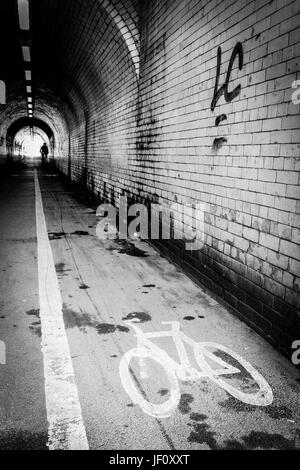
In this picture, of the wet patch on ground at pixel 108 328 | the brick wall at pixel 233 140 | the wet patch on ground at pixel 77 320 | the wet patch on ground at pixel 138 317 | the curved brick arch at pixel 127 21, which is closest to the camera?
the brick wall at pixel 233 140

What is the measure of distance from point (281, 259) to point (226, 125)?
1.79m

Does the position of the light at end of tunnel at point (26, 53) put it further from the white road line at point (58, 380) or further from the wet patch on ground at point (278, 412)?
the wet patch on ground at point (278, 412)

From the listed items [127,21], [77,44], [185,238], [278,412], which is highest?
[77,44]

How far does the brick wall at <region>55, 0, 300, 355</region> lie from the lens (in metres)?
3.17

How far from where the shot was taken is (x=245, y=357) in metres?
3.18

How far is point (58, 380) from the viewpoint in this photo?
108 inches

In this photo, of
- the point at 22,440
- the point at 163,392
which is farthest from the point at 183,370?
the point at 22,440

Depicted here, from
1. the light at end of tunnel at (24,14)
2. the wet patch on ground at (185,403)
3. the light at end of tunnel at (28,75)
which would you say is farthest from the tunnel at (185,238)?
the light at end of tunnel at (28,75)

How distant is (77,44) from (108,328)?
944 cm

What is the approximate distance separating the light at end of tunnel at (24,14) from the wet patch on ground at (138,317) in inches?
342

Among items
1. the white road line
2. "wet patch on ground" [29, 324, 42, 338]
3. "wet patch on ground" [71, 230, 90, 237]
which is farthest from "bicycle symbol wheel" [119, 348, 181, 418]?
"wet patch on ground" [71, 230, 90, 237]

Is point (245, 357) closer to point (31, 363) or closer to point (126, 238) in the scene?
point (31, 363)

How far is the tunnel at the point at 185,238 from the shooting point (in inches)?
111

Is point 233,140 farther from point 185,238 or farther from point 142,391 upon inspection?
point 142,391
